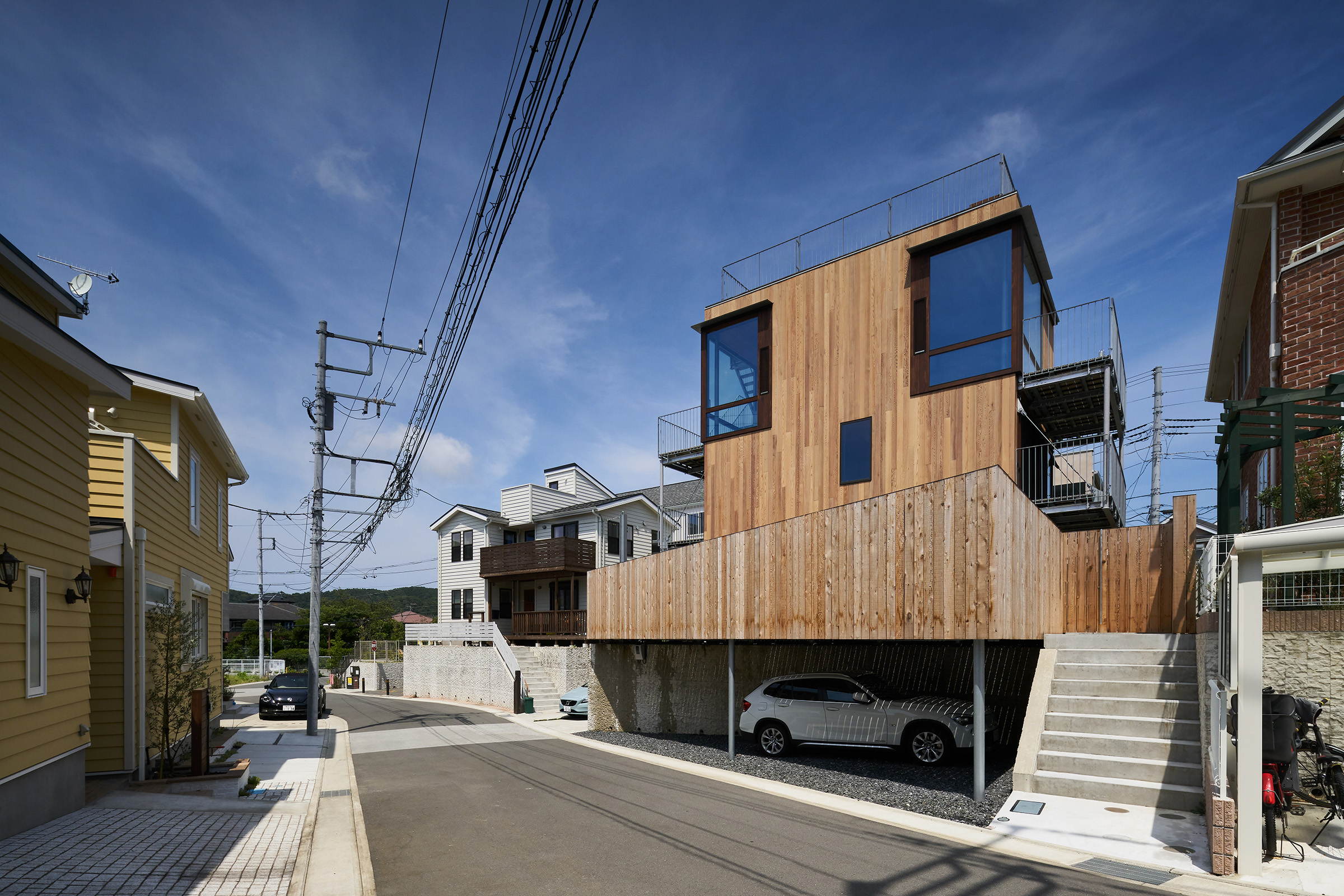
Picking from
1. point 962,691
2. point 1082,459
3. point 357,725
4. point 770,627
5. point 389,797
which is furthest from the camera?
point 357,725

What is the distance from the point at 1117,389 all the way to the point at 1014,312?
356 cm

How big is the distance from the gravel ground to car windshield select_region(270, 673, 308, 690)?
1231 centimetres

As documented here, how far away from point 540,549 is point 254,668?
99.7 feet

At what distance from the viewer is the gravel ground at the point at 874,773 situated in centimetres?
959

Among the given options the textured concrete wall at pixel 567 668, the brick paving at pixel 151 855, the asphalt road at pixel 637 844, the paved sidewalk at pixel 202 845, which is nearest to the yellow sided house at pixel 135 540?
the paved sidewalk at pixel 202 845

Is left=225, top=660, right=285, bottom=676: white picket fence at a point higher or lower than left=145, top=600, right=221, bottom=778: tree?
lower

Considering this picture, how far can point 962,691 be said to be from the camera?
14500mm

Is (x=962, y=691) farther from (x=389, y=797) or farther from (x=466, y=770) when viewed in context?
(x=389, y=797)

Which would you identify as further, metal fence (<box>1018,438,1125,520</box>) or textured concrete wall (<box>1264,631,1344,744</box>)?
metal fence (<box>1018,438,1125,520</box>)

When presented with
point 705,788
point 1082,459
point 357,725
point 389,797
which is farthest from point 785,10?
point 357,725

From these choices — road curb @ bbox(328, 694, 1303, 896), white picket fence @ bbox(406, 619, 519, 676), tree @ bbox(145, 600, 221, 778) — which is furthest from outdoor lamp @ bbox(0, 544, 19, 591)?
white picket fence @ bbox(406, 619, 519, 676)

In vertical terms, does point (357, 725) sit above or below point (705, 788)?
below

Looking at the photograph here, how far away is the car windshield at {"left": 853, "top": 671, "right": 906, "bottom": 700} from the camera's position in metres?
12.9

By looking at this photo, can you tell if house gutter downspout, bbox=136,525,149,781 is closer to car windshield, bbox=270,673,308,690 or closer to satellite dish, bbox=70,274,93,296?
satellite dish, bbox=70,274,93,296
